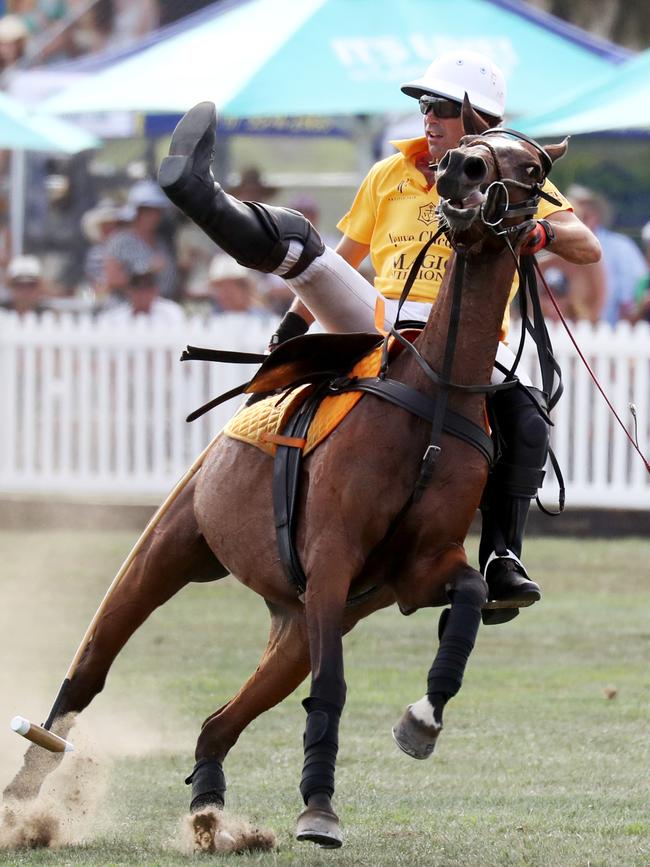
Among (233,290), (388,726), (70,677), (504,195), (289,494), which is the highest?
(504,195)

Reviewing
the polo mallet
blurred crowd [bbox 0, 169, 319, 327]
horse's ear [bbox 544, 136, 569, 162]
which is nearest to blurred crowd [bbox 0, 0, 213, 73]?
blurred crowd [bbox 0, 169, 319, 327]

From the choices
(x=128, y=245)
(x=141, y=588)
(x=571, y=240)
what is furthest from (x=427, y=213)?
(x=128, y=245)

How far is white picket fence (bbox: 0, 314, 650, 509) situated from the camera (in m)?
14.5

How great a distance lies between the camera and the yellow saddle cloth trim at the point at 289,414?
5707mm

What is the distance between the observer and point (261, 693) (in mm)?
6449

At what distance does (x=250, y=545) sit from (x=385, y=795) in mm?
1473

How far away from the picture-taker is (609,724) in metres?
8.21

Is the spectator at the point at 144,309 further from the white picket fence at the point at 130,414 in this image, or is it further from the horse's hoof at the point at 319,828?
the horse's hoof at the point at 319,828

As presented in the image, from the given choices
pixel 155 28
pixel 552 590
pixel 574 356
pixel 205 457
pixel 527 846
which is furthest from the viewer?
pixel 155 28

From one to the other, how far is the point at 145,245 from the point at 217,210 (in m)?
12.0

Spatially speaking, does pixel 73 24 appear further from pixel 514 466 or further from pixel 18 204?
pixel 514 466

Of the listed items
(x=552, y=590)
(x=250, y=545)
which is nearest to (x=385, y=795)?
(x=250, y=545)

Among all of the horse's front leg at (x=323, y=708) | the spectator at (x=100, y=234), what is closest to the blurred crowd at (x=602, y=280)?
the spectator at (x=100, y=234)

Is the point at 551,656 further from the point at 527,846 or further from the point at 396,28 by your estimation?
the point at 396,28
